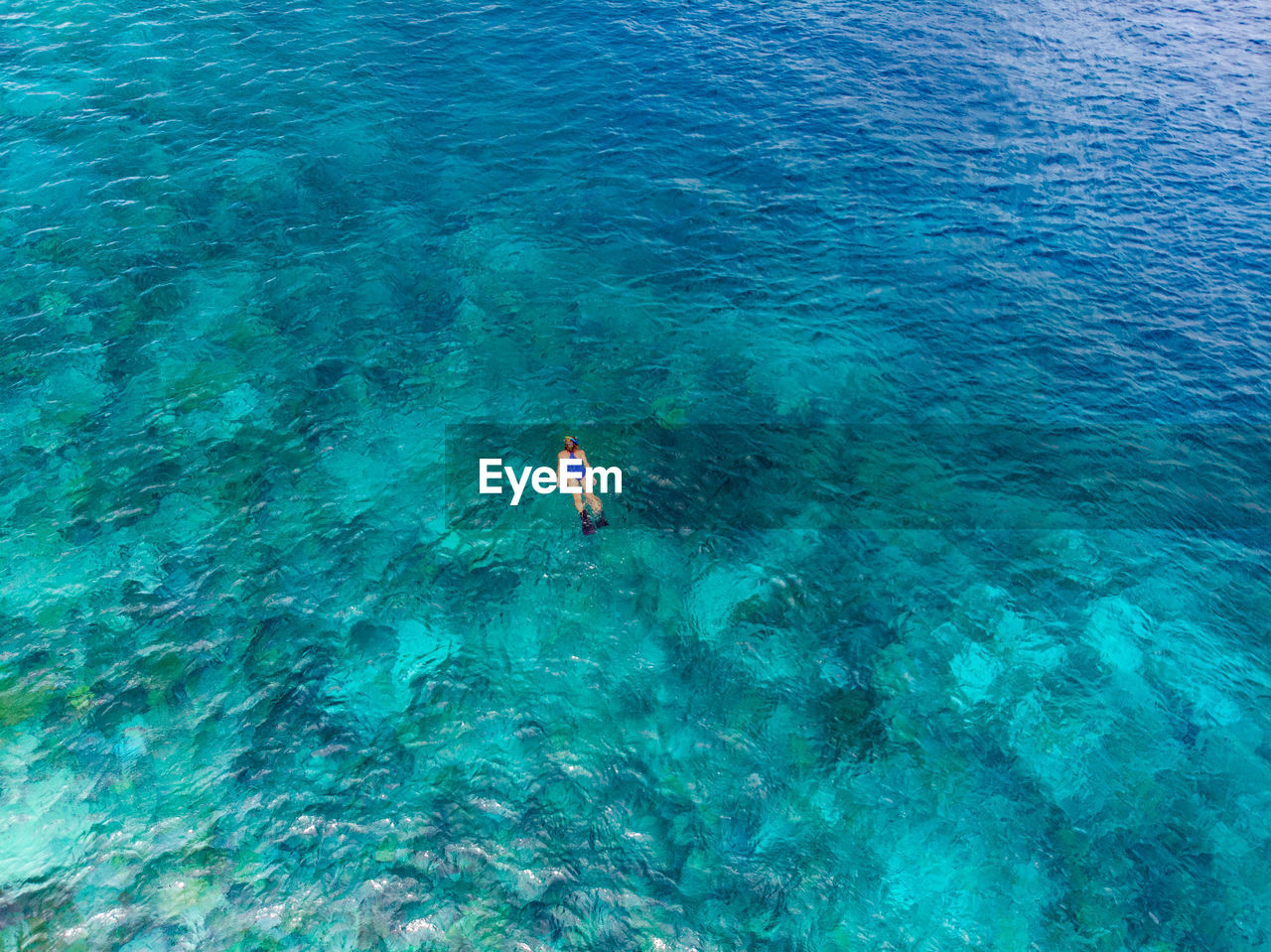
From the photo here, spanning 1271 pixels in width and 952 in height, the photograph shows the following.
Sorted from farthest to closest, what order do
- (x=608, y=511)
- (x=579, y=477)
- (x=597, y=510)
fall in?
(x=608, y=511), (x=597, y=510), (x=579, y=477)

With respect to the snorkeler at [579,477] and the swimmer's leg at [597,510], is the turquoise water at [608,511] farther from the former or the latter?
the snorkeler at [579,477]

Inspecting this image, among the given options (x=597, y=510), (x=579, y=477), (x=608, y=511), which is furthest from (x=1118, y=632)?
(x=579, y=477)

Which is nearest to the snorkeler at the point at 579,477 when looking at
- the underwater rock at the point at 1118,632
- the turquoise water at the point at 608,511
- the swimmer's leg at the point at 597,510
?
the swimmer's leg at the point at 597,510

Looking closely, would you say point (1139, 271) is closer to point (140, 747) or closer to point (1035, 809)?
point (1035, 809)

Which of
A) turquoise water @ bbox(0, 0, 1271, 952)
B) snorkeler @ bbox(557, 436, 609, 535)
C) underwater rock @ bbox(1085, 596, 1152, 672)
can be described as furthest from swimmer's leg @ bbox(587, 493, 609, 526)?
underwater rock @ bbox(1085, 596, 1152, 672)

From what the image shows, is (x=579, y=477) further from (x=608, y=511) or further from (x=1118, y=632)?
(x=1118, y=632)
